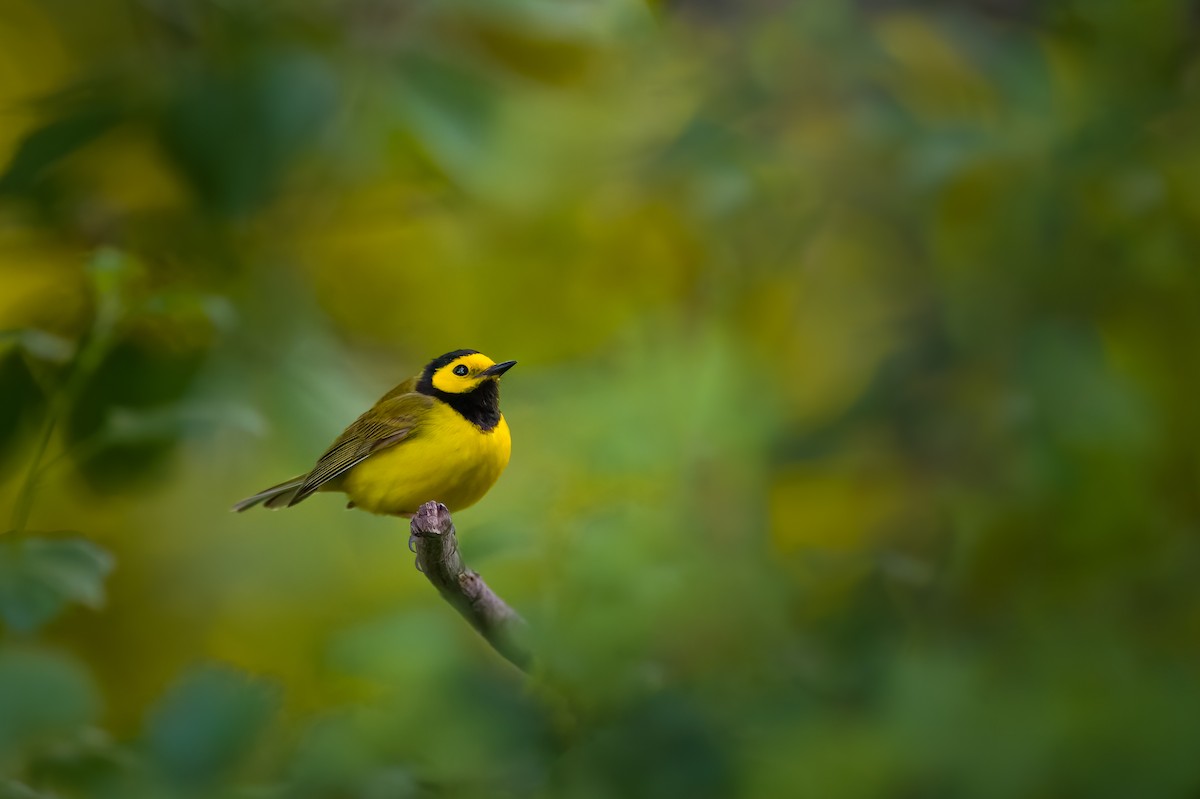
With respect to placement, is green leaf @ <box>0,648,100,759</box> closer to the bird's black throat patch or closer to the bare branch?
the bare branch

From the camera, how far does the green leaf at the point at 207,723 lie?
119cm

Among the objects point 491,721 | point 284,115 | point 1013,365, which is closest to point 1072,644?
point 491,721

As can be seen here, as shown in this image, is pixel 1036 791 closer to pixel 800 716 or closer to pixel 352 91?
pixel 800 716

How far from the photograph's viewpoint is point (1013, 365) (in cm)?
216

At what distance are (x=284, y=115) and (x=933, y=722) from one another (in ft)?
3.96

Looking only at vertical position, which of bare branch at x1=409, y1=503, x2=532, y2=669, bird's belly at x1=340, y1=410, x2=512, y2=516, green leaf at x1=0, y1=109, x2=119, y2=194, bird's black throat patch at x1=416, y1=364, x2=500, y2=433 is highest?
green leaf at x1=0, y1=109, x2=119, y2=194

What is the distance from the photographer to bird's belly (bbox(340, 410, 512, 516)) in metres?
1.65

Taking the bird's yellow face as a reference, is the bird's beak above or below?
below

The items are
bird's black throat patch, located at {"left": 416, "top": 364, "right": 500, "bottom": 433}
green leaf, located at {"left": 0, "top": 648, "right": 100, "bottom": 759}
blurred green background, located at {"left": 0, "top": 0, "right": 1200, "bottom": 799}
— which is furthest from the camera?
bird's black throat patch, located at {"left": 416, "top": 364, "right": 500, "bottom": 433}

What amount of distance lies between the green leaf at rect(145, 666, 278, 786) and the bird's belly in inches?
17.4

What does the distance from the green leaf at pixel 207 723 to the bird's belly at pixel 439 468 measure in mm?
441

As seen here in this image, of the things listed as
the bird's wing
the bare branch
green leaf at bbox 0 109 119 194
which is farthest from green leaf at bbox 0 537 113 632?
green leaf at bbox 0 109 119 194

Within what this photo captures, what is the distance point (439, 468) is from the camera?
1669 millimetres

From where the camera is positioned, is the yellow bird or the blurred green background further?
the yellow bird
